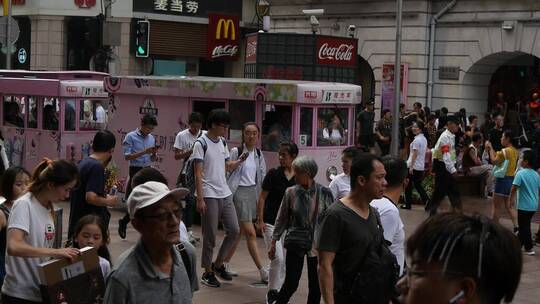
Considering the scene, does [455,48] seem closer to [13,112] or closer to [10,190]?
[13,112]

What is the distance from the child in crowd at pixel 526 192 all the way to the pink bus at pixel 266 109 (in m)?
2.95

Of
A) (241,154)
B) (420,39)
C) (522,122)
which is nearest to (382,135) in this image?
(522,122)

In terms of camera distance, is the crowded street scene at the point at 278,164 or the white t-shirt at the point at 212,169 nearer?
the crowded street scene at the point at 278,164

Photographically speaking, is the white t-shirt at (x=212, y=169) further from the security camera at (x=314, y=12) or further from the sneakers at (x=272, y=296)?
the security camera at (x=314, y=12)

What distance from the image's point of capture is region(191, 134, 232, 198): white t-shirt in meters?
10.2

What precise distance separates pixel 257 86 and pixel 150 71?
2658 centimetres

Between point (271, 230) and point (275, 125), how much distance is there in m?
5.06

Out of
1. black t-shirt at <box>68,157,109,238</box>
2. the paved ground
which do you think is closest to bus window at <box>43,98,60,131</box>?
the paved ground

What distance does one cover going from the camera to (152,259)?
13.0 feet

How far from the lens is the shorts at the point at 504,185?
14.2m

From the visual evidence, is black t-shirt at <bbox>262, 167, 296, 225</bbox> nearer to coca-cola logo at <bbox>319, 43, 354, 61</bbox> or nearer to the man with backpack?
the man with backpack

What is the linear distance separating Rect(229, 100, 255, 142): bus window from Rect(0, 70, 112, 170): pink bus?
3782 millimetres

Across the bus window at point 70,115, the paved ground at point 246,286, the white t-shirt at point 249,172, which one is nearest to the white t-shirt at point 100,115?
the bus window at point 70,115

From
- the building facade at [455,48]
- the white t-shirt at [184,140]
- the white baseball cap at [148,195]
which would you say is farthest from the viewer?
the building facade at [455,48]
